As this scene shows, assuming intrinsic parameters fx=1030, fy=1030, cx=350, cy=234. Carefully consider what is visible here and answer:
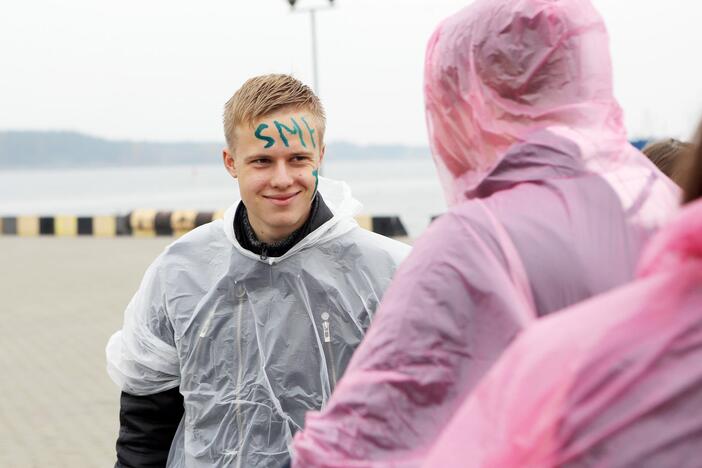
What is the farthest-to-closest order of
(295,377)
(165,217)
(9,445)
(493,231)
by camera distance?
(165,217)
(9,445)
(295,377)
(493,231)

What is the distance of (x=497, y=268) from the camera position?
56.4 inches

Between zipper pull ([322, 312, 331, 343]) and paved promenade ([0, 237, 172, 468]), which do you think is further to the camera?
paved promenade ([0, 237, 172, 468])

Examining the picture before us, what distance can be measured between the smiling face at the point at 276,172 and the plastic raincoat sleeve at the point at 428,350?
129cm

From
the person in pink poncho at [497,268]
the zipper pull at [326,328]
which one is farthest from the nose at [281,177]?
the person in pink poncho at [497,268]

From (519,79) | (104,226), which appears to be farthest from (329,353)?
(104,226)

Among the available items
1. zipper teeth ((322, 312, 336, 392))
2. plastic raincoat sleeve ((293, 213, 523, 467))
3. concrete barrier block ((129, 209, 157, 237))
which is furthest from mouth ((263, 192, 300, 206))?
concrete barrier block ((129, 209, 157, 237))

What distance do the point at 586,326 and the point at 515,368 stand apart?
99mm

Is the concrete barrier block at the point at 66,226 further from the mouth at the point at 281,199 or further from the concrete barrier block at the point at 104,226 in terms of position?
the mouth at the point at 281,199

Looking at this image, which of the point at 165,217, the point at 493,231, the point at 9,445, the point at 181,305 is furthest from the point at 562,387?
the point at 165,217

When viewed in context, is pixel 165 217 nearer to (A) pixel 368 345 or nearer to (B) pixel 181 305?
(B) pixel 181 305

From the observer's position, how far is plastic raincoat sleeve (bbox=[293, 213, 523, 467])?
1.43 meters

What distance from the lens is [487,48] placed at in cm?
172

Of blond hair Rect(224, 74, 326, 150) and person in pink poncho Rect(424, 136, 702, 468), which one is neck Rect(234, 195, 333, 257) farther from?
person in pink poncho Rect(424, 136, 702, 468)

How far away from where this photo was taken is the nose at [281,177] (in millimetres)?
2730
